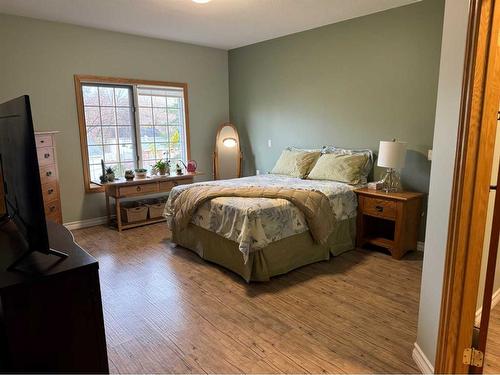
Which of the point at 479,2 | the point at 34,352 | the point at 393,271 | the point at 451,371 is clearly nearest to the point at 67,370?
the point at 34,352

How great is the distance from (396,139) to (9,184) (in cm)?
363

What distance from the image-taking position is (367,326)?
2.33m

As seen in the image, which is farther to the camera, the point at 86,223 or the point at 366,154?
the point at 86,223

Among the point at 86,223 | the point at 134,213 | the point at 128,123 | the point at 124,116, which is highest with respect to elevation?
the point at 124,116

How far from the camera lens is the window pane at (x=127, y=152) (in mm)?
5009

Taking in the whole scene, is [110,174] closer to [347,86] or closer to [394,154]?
[347,86]

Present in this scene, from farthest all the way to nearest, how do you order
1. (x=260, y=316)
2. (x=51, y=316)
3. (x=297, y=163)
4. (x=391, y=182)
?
(x=297, y=163) → (x=391, y=182) → (x=260, y=316) → (x=51, y=316)

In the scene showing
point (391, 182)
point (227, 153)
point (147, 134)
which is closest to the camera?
point (391, 182)

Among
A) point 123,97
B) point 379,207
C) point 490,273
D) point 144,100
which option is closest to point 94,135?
point 123,97

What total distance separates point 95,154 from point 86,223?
3.19 ft

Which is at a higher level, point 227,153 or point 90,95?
point 90,95

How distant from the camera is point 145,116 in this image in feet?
16.9

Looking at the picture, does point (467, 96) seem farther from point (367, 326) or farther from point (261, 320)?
point (261, 320)

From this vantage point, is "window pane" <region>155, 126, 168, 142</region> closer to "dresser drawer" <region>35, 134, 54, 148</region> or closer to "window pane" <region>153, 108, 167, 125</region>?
"window pane" <region>153, 108, 167, 125</region>
